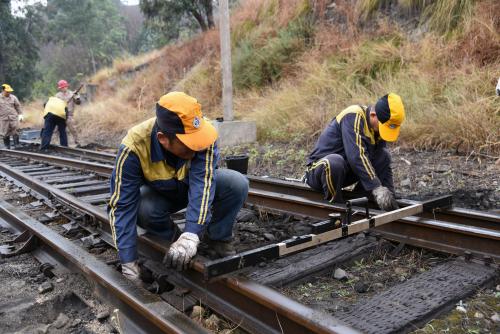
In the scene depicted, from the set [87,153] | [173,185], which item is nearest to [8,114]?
[87,153]

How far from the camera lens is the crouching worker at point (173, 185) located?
2.63m

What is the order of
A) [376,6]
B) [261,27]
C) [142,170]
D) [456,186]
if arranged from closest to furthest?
[142,170]
[456,186]
[376,6]
[261,27]

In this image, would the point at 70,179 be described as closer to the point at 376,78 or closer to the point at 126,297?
the point at 126,297

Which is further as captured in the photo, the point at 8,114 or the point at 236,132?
the point at 8,114

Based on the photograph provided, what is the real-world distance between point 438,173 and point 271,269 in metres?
3.44

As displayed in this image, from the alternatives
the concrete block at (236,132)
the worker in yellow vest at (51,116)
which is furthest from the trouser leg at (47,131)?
the concrete block at (236,132)

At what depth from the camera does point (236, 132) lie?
9.54 m

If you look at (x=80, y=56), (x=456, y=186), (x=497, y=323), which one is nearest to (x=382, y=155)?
(x=456, y=186)

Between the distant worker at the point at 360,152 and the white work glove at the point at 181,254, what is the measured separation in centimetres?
178

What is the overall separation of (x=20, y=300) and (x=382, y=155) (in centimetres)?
307

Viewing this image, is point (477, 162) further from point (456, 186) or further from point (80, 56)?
point (80, 56)

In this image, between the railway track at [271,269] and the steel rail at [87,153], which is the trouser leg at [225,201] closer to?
the railway track at [271,269]

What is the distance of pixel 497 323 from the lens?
237cm

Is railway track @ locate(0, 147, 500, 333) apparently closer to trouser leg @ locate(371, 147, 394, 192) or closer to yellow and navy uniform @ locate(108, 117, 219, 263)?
yellow and navy uniform @ locate(108, 117, 219, 263)
